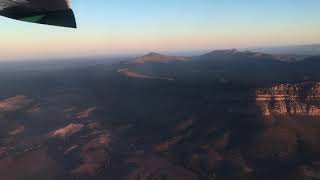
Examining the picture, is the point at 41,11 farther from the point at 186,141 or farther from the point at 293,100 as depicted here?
the point at 293,100

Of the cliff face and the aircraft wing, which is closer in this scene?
the aircraft wing

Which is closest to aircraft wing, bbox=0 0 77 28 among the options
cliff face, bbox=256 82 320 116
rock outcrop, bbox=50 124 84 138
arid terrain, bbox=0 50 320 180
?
arid terrain, bbox=0 50 320 180

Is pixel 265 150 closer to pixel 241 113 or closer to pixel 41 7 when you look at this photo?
pixel 241 113

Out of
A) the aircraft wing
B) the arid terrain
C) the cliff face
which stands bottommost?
the arid terrain

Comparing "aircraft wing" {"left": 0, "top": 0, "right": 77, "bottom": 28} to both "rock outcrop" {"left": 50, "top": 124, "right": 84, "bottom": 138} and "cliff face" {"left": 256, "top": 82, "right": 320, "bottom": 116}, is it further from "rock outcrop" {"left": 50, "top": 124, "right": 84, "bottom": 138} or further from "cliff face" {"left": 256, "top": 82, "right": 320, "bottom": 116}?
"rock outcrop" {"left": 50, "top": 124, "right": 84, "bottom": 138}

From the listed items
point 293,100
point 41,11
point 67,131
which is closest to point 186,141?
point 293,100

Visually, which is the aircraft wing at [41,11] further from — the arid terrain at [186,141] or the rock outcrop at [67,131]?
the rock outcrop at [67,131]
